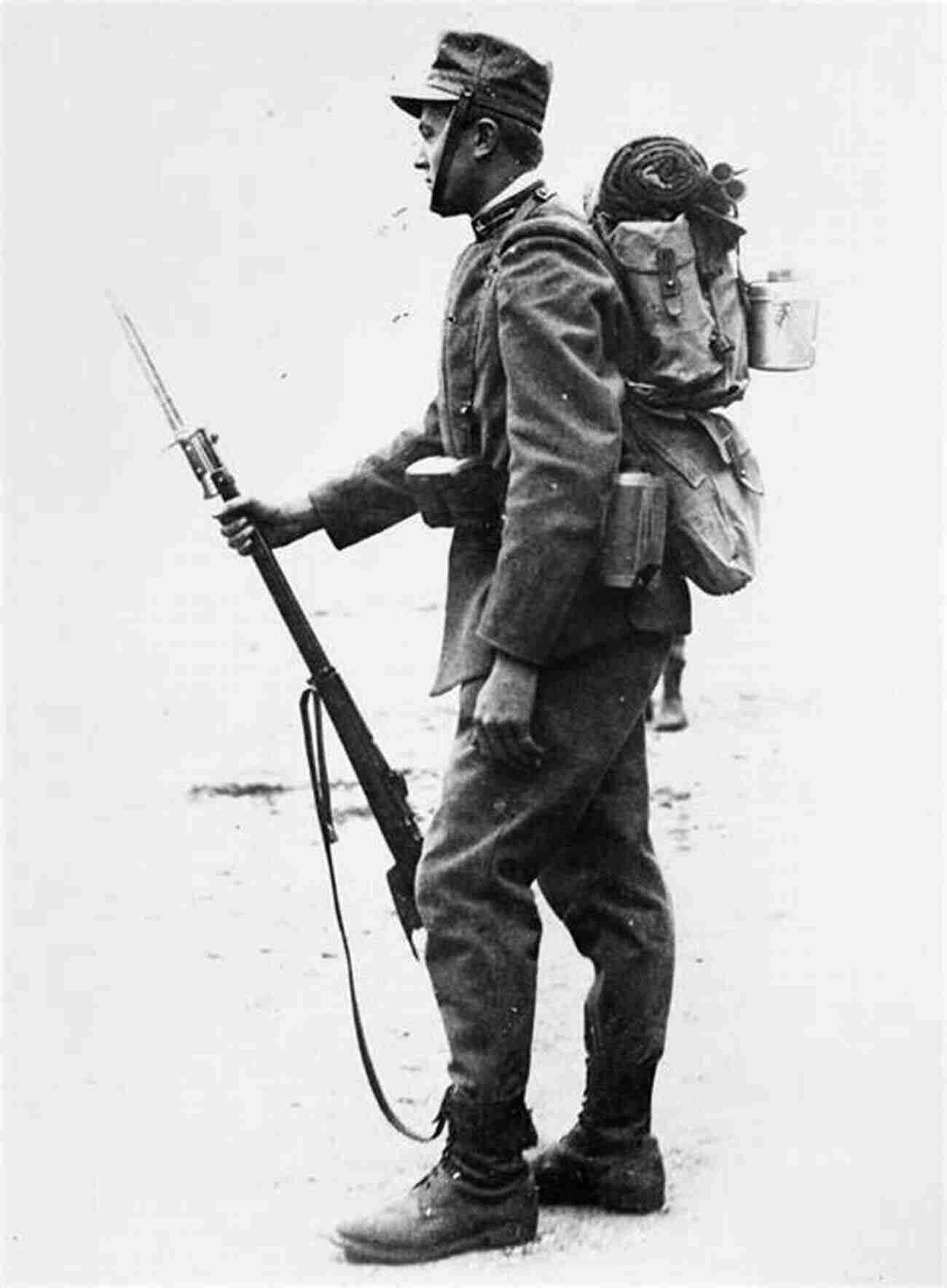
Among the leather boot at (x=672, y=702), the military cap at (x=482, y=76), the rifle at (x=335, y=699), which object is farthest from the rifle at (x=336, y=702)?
the leather boot at (x=672, y=702)

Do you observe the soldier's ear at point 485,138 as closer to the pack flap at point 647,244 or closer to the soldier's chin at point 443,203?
the soldier's chin at point 443,203

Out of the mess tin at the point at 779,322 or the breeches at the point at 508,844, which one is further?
the mess tin at the point at 779,322

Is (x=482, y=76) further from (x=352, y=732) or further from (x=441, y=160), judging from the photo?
(x=352, y=732)

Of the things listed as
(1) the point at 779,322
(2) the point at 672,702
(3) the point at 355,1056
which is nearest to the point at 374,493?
(1) the point at 779,322

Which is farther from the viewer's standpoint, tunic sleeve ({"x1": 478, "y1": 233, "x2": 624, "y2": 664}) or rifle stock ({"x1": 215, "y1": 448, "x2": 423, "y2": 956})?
rifle stock ({"x1": 215, "y1": 448, "x2": 423, "y2": 956})

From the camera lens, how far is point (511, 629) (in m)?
3.45

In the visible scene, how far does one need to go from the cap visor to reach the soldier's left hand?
3.19 feet

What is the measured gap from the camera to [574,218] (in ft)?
11.4

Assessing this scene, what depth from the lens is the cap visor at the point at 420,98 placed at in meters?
3.56

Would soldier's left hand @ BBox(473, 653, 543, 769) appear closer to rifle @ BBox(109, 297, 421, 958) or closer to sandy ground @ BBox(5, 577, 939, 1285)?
rifle @ BBox(109, 297, 421, 958)

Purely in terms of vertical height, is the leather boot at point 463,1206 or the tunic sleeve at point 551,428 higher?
the tunic sleeve at point 551,428

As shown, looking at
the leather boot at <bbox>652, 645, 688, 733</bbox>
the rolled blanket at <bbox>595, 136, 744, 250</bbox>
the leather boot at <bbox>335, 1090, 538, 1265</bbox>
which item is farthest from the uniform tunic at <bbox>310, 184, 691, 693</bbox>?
the leather boot at <bbox>652, 645, 688, 733</bbox>

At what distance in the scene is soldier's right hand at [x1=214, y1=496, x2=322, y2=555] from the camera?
4051 mm

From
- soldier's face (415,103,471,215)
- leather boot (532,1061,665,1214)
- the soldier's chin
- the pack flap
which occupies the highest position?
soldier's face (415,103,471,215)
